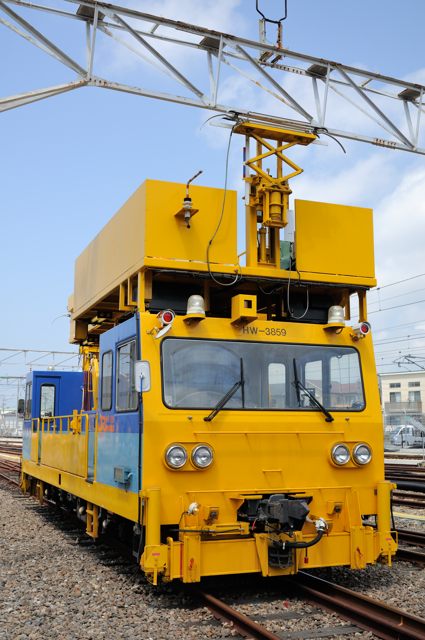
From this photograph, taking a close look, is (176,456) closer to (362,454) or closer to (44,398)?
(362,454)

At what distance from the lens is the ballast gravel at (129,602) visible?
18.7 feet

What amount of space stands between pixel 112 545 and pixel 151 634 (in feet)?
13.2

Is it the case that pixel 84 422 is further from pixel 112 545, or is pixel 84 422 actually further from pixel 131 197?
pixel 131 197

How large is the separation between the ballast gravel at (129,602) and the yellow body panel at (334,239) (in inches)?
133

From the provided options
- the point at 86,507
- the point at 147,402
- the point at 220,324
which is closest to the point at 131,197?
the point at 220,324

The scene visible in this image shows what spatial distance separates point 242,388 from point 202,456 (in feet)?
2.82

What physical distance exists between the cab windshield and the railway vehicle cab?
1 centimetres

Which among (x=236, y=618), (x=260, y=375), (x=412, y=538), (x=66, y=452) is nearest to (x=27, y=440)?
(x=66, y=452)

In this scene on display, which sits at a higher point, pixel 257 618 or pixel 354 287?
pixel 354 287

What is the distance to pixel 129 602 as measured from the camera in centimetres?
652

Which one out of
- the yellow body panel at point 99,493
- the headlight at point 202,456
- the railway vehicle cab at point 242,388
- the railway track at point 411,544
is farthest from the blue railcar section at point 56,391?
the headlight at point 202,456

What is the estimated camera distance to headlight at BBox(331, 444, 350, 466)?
7.16 metres

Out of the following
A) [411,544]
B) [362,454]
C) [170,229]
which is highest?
[170,229]

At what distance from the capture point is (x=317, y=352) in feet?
25.0
